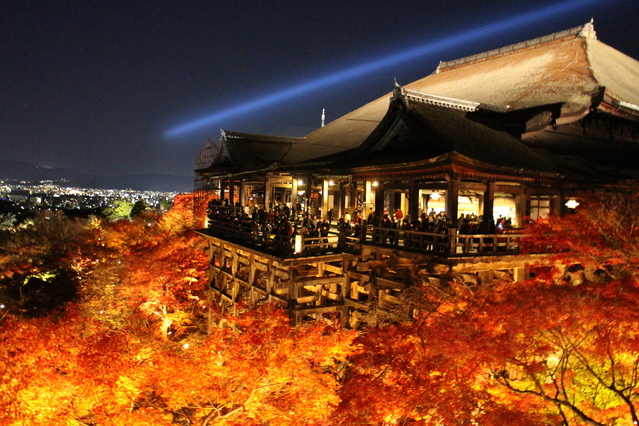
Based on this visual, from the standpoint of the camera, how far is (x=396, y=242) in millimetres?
15648

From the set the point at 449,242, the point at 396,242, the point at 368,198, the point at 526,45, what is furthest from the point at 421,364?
the point at 526,45

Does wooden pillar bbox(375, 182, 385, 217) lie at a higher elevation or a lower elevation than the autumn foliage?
higher

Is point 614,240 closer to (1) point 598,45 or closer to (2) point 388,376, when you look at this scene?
(2) point 388,376

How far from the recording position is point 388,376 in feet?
44.1

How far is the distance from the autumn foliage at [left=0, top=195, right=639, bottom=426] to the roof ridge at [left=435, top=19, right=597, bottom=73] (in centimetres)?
1596

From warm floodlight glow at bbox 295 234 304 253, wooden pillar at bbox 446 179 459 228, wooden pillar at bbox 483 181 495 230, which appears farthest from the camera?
warm floodlight glow at bbox 295 234 304 253

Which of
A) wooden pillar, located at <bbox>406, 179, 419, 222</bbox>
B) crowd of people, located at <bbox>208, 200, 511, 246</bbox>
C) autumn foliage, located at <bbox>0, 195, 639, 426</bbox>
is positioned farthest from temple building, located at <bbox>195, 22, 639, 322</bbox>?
autumn foliage, located at <bbox>0, 195, 639, 426</bbox>

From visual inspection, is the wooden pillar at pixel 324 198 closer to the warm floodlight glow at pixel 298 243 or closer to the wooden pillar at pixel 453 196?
the warm floodlight glow at pixel 298 243

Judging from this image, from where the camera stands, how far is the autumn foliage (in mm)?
12188

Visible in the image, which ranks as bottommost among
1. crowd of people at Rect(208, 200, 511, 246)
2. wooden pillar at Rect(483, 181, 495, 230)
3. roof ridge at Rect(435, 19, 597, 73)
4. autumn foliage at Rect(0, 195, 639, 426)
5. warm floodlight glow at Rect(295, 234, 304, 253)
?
autumn foliage at Rect(0, 195, 639, 426)

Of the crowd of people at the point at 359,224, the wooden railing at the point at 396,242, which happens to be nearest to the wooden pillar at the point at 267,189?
the crowd of people at the point at 359,224

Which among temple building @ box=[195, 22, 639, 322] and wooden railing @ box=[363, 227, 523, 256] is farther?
temple building @ box=[195, 22, 639, 322]

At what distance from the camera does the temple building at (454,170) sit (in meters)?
15.6

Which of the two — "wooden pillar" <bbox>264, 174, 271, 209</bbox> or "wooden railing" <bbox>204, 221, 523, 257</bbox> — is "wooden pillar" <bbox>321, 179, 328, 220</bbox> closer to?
"wooden pillar" <bbox>264, 174, 271, 209</bbox>
